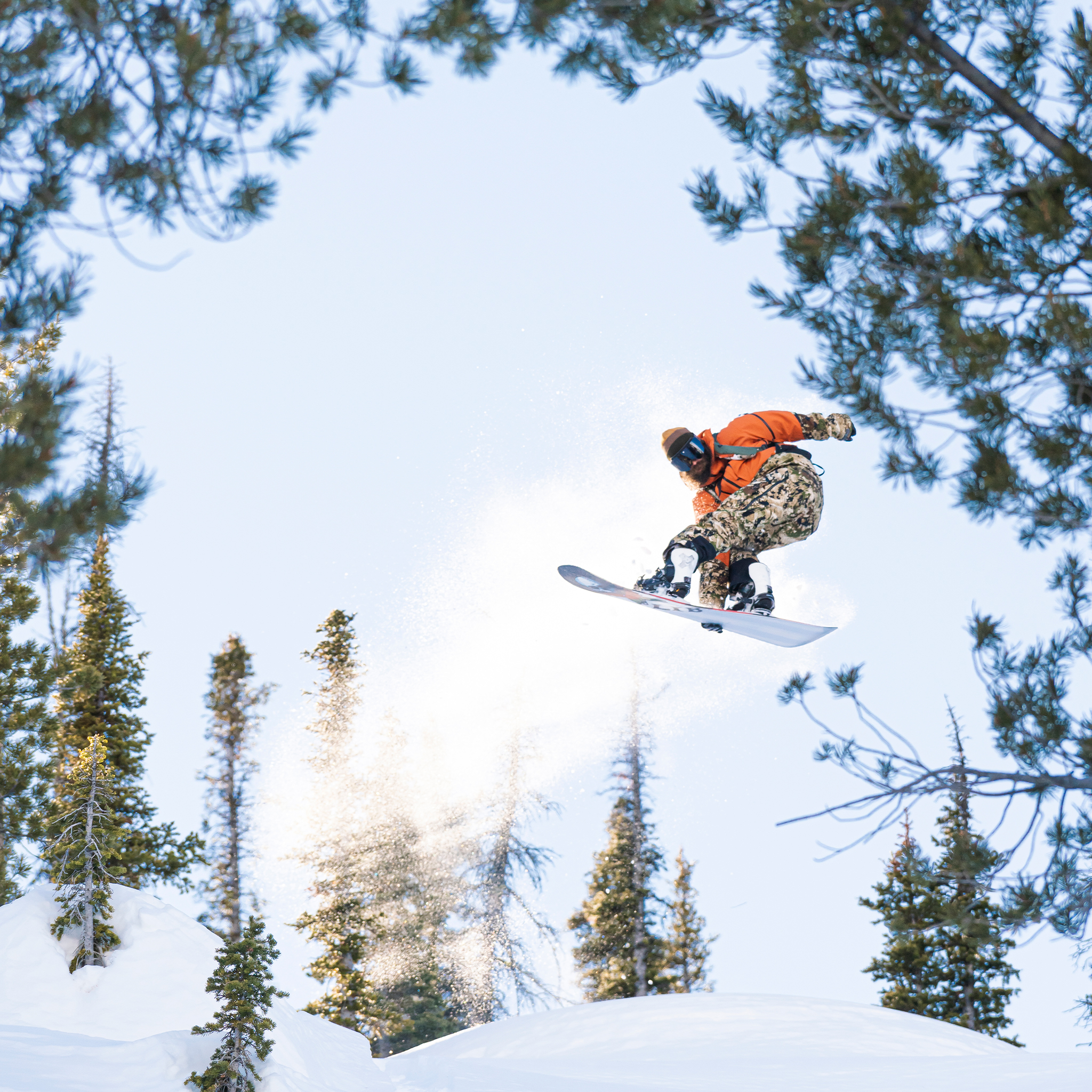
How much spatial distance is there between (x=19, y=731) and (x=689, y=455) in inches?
402

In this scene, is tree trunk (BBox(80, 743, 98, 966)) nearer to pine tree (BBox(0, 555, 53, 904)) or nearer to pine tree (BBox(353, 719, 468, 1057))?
pine tree (BBox(0, 555, 53, 904))

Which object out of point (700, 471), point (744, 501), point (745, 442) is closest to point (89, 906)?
point (700, 471)

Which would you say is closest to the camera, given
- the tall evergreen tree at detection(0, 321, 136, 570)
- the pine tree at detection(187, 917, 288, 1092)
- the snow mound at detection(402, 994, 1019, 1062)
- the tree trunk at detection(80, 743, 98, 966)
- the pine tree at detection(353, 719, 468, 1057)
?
the tall evergreen tree at detection(0, 321, 136, 570)

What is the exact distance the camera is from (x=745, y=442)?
636cm

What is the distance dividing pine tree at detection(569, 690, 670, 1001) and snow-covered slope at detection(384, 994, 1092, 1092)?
729 cm

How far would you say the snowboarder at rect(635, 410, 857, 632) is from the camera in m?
6.21

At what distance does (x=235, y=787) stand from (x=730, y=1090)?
12.3 m

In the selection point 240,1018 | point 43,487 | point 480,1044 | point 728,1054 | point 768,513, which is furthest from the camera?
point 480,1044

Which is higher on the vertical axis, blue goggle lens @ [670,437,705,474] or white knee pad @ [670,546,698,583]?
blue goggle lens @ [670,437,705,474]

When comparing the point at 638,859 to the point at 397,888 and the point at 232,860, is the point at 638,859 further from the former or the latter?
the point at 232,860

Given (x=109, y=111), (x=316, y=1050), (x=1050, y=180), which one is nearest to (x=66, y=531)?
(x=109, y=111)

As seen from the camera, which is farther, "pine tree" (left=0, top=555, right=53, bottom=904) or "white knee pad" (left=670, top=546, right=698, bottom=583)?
"pine tree" (left=0, top=555, right=53, bottom=904)

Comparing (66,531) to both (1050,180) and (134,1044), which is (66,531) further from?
(134,1044)

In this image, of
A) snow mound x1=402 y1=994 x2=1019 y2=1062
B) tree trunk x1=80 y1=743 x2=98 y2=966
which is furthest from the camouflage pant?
tree trunk x1=80 y1=743 x2=98 y2=966
